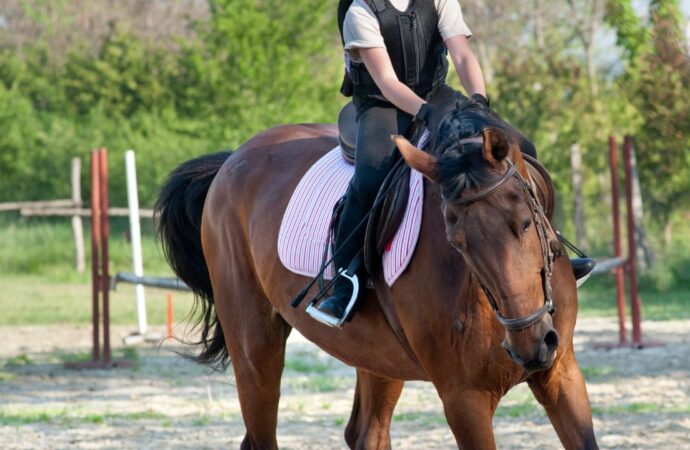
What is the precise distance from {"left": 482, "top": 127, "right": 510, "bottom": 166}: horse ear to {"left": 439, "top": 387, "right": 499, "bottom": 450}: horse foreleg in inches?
33.6

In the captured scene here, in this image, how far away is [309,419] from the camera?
769cm

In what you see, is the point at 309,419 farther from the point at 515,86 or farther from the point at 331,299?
the point at 515,86

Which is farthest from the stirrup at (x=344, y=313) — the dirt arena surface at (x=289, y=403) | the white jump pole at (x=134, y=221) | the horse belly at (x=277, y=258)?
the white jump pole at (x=134, y=221)

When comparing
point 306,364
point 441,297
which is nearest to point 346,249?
point 441,297

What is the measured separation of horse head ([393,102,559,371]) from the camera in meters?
3.46

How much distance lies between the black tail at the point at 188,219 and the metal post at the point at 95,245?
436 cm

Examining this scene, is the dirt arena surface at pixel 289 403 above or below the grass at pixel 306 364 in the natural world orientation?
above

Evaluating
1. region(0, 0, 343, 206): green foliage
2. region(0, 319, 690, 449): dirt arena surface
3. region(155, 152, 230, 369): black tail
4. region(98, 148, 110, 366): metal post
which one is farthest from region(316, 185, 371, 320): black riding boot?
region(0, 0, 343, 206): green foliage

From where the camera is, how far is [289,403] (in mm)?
8383

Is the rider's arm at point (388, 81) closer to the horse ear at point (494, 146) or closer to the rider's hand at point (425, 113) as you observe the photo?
the rider's hand at point (425, 113)

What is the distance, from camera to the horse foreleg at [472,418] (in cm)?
392

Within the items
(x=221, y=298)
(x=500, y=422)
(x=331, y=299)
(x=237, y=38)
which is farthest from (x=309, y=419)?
(x=237, y=38)

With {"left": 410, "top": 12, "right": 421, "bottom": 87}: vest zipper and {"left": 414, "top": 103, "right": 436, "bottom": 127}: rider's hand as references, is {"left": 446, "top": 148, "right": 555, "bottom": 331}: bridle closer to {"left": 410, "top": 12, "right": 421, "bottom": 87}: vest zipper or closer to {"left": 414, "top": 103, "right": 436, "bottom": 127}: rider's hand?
{"left": 414, "top": 103, "right": 436, "bottom": 127}: rider's hand

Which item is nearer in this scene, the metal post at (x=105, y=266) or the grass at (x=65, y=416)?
the grass at (x=65, y=416)
